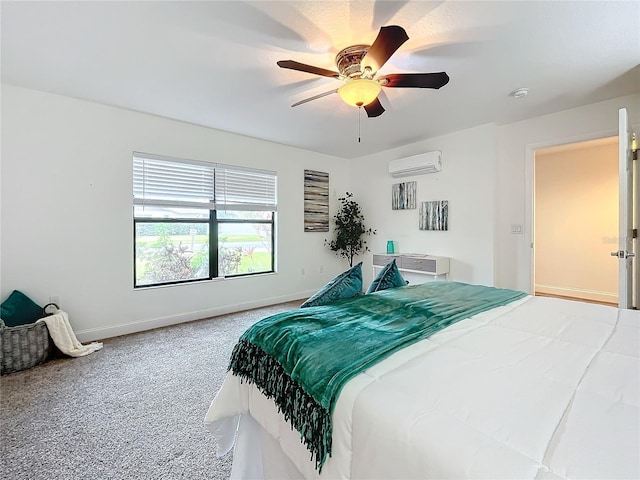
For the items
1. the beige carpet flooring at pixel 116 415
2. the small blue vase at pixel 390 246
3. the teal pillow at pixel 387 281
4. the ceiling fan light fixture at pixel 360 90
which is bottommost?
the beige carpet flooring at pixel 116 415

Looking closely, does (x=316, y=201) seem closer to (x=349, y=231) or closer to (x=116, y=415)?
(x=349, y=231)

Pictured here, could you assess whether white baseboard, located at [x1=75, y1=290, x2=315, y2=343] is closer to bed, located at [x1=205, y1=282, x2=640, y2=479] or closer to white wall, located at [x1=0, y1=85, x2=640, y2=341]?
white wall, located at [x1=0, y1=85, x2=640, y2=341]

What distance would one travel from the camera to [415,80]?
2.11 metres

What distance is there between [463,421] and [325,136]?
160 inches

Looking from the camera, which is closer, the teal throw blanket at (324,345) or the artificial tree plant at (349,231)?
the teal throw blanket at (324,345)

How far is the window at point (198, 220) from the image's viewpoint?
11.8 feet

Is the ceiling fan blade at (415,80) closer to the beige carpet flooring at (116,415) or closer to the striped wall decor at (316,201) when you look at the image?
the beige carpet flooring at (116,415)

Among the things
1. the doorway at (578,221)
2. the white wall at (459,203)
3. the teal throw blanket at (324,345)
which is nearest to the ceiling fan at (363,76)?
the teal throw blanket at (324,345)

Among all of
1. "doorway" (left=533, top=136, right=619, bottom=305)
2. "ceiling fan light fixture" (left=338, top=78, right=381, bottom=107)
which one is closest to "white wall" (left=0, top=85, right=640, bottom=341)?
"doorway" (left=533, top=136, right=619, bottom=305)

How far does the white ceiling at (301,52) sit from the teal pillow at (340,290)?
1.65m

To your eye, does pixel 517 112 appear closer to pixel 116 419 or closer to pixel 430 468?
pixel 430 468

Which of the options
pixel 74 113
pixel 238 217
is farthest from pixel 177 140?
pixel 238 217

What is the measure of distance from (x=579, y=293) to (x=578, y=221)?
1216 millimetres

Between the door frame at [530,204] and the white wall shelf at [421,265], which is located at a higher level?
the door frame at [530,204]
